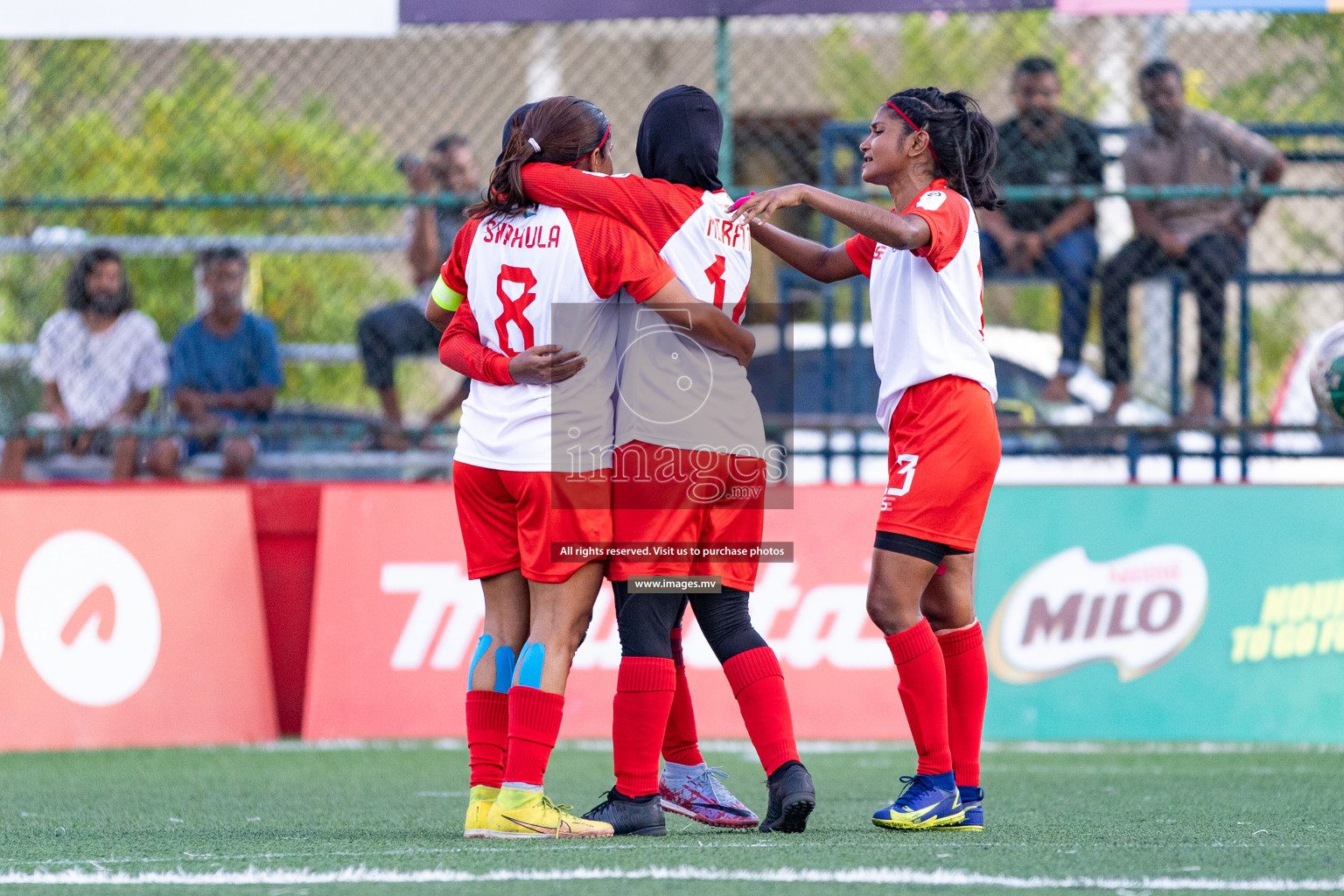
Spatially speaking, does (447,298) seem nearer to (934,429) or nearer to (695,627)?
(934,429)

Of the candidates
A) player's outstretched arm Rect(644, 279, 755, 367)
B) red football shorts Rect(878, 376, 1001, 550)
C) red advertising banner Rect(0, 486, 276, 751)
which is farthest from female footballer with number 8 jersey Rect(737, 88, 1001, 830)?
red advertising banner Rect(0, 486, 276, 751)

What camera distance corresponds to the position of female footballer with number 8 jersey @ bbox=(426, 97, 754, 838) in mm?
3744

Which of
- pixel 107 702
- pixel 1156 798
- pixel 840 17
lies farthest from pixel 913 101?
pixel 107 702

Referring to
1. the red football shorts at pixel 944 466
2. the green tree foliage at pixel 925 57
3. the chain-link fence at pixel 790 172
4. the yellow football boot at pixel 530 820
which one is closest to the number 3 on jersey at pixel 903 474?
the red football shorts at pixel 944 466

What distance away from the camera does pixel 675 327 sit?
3828 millimetres

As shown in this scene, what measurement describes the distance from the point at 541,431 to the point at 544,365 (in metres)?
0.17

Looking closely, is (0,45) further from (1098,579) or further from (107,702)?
(1098,579)

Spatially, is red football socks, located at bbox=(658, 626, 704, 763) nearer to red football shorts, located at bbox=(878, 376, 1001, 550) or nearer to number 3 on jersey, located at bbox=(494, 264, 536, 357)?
red football shorts, located at bbox=(878, 376, 1001, 550)

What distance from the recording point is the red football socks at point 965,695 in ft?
13.2

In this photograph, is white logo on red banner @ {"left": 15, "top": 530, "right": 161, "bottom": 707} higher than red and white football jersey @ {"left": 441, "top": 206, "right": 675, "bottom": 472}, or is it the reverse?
Answer: red and white football jersey @ {"left": 441, "top": 206, "right": 675, "bottom": 472}

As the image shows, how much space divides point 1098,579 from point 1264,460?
1.62 metres

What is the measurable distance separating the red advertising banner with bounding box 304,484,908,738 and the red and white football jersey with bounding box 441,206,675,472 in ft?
8.94

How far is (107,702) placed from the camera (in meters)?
6.29

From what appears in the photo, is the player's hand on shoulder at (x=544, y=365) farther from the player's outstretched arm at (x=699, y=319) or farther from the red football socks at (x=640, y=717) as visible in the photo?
the red football socks at (x=640, y=717)
